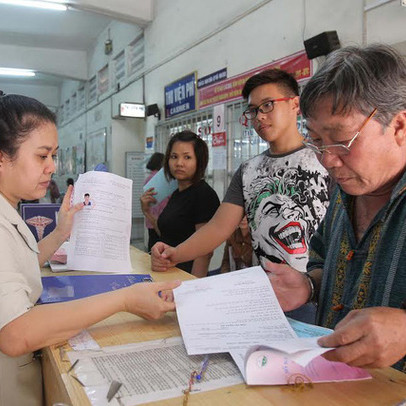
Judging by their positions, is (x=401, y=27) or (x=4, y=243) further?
(x=401, y=27)

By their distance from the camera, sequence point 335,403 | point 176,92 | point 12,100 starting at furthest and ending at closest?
point 176,92 → point 12,100 → point 335,403

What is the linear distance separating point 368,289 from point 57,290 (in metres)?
0.86

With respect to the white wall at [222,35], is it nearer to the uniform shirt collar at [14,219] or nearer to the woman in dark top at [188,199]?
the woman in dark top at [188,199]

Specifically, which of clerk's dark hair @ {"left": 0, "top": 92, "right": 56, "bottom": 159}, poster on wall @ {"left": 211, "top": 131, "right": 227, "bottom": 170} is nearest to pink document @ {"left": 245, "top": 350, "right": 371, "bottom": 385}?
clerk's dark hair @ {"left": 0, "top": 92, "right": 56, "bottom": 159}

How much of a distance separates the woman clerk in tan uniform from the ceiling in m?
4.85

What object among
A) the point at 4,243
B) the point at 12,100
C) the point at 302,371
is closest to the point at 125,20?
the point at 12,100

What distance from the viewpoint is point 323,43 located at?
2.54 m

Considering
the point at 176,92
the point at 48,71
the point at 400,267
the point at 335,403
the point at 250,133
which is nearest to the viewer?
the point at 335,403

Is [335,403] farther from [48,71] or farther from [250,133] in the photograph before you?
[48,71]

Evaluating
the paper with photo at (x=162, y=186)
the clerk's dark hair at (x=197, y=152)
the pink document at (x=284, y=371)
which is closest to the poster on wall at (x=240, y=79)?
the clerk's dark hair at (x=197, y=152)

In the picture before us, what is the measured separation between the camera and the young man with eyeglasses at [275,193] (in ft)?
4.99

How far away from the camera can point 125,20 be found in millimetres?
5551

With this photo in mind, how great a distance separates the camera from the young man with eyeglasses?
4.99 feet

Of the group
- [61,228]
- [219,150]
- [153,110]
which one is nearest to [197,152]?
[61,228]
